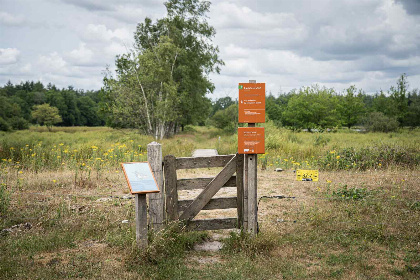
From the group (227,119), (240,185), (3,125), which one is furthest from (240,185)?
(3,125)

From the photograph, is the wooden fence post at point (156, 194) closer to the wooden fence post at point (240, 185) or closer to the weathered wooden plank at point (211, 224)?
the weathered wooden plank at point (211, 224)

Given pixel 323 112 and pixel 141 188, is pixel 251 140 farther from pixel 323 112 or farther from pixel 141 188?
pixel 323 112

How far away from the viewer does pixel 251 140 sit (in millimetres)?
5496

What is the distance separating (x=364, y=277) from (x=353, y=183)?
5537mm

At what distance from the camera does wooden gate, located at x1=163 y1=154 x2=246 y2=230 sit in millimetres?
5609

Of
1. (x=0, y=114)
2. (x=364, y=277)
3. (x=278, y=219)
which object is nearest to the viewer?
(x=364, y=277)

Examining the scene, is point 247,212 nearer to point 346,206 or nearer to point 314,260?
point 314,260

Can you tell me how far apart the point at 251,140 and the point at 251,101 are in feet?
2.09

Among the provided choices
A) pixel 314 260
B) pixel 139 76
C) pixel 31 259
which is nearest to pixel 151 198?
pixel 31 259

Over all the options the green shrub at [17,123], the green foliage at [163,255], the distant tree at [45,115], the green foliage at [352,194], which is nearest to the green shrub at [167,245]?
the green foliage at [163,255]

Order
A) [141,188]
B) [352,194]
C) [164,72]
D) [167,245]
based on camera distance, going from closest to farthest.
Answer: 1. [141,188]
2. [167,245]
3. [352,194]
4. [164,72]

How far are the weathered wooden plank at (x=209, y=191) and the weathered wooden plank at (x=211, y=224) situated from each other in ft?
0.46

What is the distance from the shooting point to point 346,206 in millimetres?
7242

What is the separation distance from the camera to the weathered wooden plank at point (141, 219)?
4.87 m
